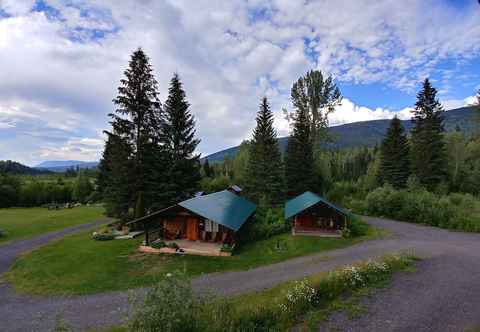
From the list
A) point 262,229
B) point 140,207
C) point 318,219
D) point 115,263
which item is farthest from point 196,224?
point 318,219

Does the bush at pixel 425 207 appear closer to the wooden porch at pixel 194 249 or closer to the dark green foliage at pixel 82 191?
the wooden porch at pixel 194 249

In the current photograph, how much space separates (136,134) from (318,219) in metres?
18.8

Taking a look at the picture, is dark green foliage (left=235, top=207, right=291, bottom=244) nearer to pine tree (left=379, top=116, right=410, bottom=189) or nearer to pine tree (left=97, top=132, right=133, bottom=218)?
pine tree (left=97, top=132, right=133, bottom=218)

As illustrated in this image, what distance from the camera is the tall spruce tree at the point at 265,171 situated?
94.3ft

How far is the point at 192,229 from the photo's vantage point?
63.2 feet

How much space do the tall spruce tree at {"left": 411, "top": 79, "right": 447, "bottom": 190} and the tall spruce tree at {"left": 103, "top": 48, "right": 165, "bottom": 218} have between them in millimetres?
34237

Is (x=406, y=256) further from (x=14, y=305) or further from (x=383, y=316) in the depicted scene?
(x=14, y=305)

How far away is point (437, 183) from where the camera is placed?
106 ft

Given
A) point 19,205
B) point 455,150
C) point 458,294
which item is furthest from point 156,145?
point 19,205

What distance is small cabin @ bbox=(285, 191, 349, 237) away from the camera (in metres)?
19.7

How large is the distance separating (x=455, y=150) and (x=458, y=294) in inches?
1512

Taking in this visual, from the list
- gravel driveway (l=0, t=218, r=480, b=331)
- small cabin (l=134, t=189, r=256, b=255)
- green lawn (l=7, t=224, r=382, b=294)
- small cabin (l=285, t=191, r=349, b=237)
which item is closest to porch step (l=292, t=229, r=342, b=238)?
small cabin (l=285, t=191, r=349, b=237)

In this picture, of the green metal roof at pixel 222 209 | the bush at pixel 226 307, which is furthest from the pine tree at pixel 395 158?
the bush at pixel 226 307

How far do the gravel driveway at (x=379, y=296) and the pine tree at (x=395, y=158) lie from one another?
20317mm
